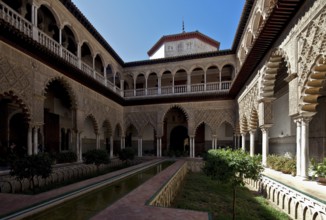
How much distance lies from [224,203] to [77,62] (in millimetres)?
9830

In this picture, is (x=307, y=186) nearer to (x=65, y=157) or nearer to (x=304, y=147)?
(x=304, y=147)

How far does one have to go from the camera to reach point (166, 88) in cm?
1830

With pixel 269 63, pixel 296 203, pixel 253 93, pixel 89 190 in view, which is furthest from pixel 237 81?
pixel 89 190

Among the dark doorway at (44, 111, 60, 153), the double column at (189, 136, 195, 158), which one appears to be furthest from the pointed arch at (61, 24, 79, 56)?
the double column at (189, 136, 195, 158)

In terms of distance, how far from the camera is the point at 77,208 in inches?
161

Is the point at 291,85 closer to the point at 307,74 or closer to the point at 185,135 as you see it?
the point at 307,74

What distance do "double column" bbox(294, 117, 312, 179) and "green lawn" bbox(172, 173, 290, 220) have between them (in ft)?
4.14

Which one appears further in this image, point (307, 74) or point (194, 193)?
point (194, 193)

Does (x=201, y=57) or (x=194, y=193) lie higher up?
(x=201, y=57)

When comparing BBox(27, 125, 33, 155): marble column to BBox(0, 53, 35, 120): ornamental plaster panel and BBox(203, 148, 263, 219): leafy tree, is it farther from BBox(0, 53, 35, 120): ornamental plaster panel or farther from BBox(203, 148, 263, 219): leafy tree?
BBox(203, 148, 263, 219): leafy tree

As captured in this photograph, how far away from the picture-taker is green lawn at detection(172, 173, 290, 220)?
5611mm

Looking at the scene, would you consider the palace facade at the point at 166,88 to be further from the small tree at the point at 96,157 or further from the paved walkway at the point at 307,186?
the small tree at the point at 96,157

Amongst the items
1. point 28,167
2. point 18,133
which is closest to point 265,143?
point 28,167

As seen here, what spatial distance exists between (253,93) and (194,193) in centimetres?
541
